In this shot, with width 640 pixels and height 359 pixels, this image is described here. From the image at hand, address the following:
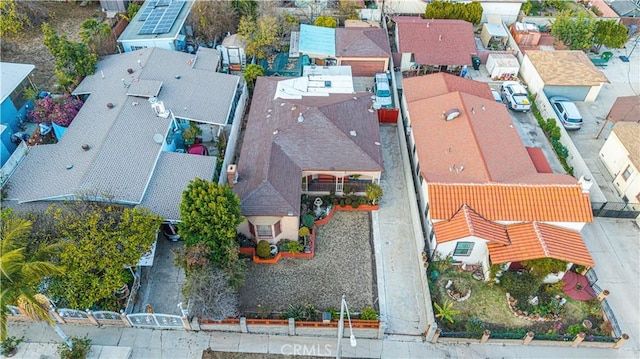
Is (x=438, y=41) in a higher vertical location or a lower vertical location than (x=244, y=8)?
lower

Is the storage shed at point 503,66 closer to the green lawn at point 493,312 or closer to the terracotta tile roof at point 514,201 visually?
the terracotta tile roof at point 514,201

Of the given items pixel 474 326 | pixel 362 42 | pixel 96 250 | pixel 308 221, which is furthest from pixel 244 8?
pixel 474 326

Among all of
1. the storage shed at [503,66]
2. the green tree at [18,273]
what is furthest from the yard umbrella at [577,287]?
the green tree at [18,273]

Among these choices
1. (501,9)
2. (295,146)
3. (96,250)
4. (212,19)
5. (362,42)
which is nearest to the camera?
(96,250)

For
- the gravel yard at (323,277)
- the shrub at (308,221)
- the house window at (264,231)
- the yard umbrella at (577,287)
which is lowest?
the gravel yard at (323,277)

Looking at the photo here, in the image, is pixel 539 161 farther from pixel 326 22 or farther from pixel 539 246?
pixel 326 22

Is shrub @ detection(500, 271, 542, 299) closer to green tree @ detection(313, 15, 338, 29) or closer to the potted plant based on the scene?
the potted plant

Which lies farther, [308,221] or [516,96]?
[516,96]
